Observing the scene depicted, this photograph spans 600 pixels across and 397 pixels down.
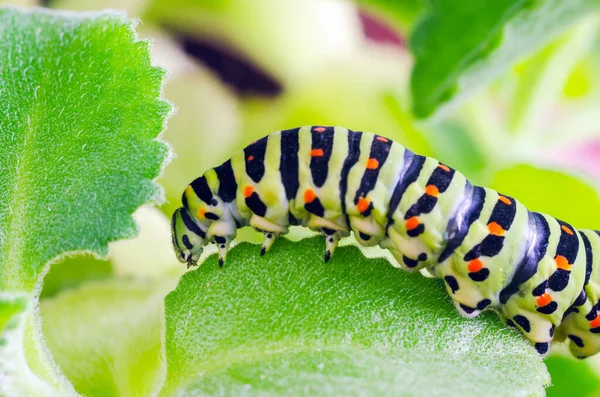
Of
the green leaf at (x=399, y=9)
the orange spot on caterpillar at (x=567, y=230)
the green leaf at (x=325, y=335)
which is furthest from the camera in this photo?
the green leaf at (x=399, y=9)

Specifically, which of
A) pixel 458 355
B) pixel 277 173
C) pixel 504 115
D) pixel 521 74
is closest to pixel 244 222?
pixel 277 173

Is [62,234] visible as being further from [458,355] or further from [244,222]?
[458,355]

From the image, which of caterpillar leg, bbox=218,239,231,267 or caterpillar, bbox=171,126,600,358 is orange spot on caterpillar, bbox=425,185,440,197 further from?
caterpillar leg, bbox=218,239,231,267

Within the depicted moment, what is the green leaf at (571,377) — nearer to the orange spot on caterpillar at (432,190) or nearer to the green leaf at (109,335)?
the orange spot on caterpillar at (432,190)

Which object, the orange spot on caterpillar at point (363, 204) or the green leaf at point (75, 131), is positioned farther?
the orange spot on caterpillar at point (363, 204)

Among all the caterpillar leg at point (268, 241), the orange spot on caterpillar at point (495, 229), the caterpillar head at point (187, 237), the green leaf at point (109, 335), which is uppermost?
the orange spot on caterpillar at point (495, 229)

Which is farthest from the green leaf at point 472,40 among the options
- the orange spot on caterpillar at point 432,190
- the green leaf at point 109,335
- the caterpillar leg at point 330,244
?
the green leaf at point 109,335
